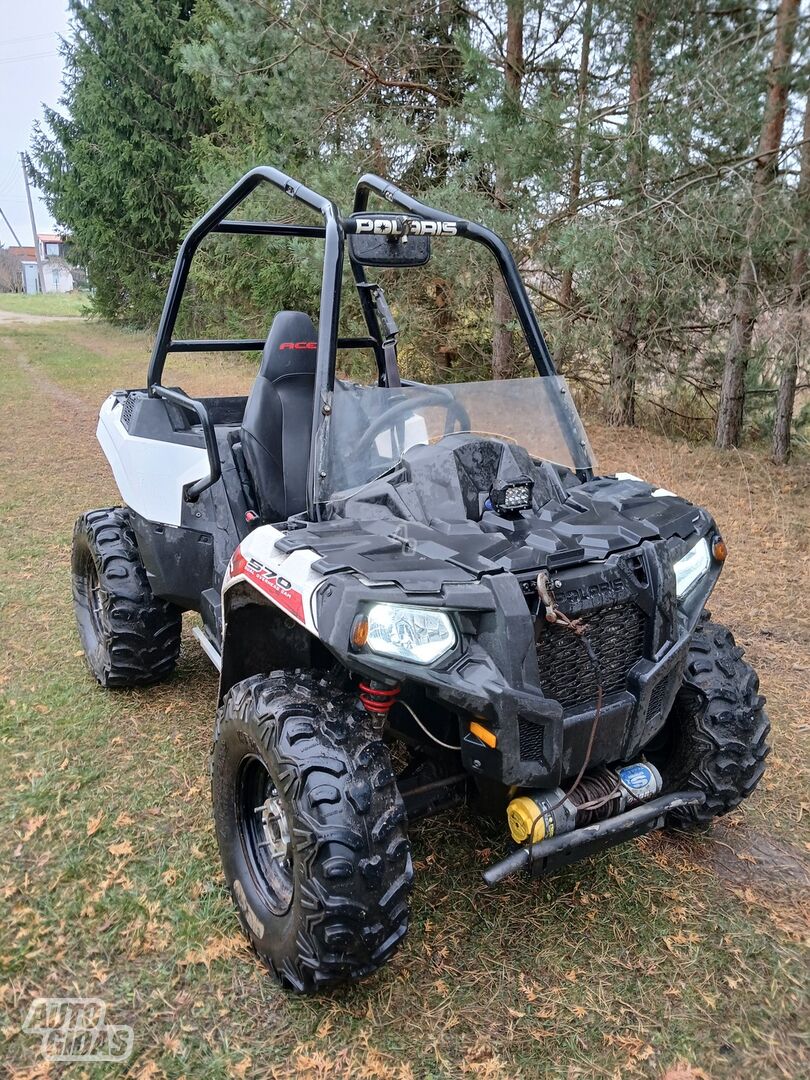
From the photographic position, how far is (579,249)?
6.66 meters

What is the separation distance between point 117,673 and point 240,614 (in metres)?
1.48

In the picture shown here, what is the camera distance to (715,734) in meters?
2.71

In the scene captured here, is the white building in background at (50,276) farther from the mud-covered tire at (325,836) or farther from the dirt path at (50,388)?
the mud-covered tire at (325,836)

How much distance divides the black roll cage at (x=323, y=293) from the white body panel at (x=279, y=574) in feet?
0.99

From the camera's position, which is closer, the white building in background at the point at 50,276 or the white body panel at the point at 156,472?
the white body panel at the point at 156,472

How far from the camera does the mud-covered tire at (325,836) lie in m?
2.08

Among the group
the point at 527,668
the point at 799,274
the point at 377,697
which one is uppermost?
the point at 799,274

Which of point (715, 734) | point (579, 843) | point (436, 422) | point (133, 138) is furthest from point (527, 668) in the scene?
point (133, 138)

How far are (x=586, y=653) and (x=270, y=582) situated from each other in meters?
0.88

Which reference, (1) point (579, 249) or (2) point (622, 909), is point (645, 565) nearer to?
(2) point (622, 909)

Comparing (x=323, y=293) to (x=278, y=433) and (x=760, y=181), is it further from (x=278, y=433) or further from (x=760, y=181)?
(x=760, y=181)

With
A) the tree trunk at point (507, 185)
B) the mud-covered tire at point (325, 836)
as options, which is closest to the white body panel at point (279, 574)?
the mud-covered tire at point (325, 836)

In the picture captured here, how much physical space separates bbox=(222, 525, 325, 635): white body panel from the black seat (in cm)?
97

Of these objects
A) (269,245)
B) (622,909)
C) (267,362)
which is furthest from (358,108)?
(622,909)
